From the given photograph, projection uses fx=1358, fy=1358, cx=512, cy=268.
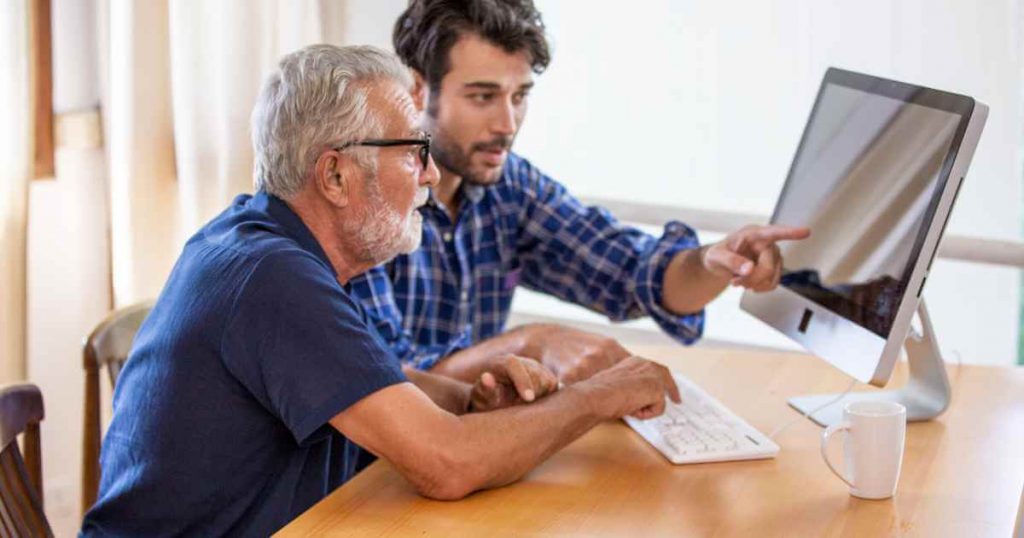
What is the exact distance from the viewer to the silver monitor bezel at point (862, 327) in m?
1.67

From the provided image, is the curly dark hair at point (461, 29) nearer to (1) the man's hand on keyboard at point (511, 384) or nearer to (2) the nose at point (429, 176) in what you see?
(2) the nose at point (429, 176)

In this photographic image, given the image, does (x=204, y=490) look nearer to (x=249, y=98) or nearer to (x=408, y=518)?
(x=408, y=518)

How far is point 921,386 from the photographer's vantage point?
1957 mm

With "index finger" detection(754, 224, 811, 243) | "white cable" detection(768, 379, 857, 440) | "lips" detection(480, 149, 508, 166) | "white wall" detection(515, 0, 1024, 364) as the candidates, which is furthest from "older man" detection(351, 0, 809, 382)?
"white wall" detection(515, 0, 1024, 364)

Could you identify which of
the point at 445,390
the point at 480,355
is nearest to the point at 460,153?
the point at 480,355

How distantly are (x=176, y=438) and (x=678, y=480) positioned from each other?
0.62 meters

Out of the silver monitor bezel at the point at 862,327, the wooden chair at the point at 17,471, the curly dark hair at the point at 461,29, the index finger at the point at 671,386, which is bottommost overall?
the wooden chair at the point at 17,471

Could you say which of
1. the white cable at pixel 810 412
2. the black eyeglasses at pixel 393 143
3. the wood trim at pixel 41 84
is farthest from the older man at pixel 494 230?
the wood trim at pixel 41 84

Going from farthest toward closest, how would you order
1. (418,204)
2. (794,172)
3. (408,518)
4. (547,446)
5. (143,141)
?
(143,141) < (794,172) < (418,204) < (547,446) < (408,518)

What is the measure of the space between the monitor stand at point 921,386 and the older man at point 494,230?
34 cm

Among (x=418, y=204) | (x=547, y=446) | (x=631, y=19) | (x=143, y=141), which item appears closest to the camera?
(x=547, y=446)

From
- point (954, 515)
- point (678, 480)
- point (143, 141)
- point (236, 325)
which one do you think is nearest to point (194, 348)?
point (236, 325)

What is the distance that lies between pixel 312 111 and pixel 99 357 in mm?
665

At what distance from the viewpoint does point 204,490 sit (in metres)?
1.65
